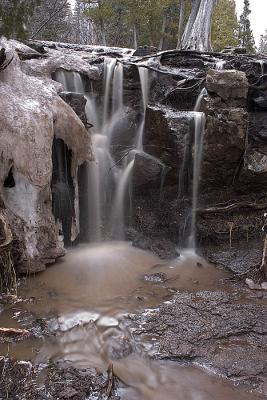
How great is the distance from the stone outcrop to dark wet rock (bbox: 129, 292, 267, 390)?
205cm

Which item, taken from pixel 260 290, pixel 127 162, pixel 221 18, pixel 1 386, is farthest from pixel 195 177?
pixel 221 18

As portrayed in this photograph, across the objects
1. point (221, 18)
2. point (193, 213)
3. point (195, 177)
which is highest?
point (221, 18)

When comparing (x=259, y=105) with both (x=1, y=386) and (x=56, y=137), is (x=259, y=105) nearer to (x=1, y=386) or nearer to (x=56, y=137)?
(x=56, y=137)

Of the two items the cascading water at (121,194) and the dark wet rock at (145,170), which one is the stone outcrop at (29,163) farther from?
the dark wet rock at (145,170)

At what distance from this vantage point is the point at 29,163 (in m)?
5.80

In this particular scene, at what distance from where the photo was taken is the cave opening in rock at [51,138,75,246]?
6676mm

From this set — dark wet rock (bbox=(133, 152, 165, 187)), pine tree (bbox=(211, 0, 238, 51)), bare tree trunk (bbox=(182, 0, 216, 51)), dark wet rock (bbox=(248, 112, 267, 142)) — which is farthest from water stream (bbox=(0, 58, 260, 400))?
pine tree (bbox=(211, 0, 238, 51))

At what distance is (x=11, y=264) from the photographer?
17.0 ft

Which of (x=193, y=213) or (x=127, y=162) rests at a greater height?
(x=127, y=162)

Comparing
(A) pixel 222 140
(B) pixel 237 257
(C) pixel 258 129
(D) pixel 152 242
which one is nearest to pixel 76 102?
(A) pixel 222 140

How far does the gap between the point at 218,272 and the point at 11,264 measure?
3406mm

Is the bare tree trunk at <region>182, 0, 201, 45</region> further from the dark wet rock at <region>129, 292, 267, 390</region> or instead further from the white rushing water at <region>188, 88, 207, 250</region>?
the dark wet rock at <region>129, 292, 267, 390</region>

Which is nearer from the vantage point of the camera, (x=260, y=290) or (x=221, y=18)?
(x=260, y=290)

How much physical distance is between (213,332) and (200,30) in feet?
42.6
